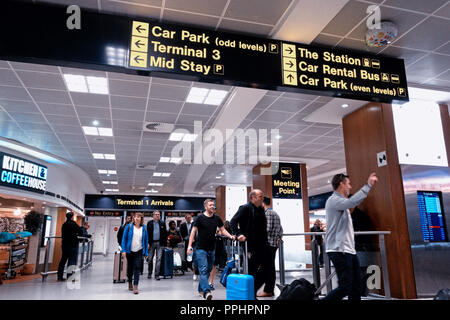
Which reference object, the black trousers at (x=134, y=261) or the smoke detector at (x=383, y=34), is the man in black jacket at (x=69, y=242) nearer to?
the black trousers at (x=134, y=261)

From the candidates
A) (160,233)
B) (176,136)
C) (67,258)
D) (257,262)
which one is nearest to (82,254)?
(67,258)

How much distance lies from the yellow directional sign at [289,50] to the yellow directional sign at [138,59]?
5.45ft

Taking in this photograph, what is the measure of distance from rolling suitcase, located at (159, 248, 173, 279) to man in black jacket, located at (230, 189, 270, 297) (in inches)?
161

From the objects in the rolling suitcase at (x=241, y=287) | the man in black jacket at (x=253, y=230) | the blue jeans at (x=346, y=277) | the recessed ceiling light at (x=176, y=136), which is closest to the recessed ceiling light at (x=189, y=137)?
the recessed ceiling light at (x=176, y=136)

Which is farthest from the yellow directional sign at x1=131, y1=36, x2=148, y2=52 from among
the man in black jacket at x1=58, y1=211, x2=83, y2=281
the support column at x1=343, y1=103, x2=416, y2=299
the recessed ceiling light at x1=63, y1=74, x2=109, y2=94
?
the man in black jacket at x1=58, y1=211, x2=83, y2=281

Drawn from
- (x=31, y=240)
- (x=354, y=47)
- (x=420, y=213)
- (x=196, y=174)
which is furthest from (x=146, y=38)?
(x=196, y=174)

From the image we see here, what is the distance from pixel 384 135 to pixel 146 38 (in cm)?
439

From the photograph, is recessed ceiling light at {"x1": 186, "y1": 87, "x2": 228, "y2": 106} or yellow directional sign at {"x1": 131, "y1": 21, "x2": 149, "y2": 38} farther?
recessed ceiling light at {"x1": 186, "y1": 87, "x2": 228, "y2": 106}

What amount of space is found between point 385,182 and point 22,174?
403 inches

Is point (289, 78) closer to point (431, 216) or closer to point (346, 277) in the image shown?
point (346, 277)

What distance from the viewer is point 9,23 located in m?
3.52

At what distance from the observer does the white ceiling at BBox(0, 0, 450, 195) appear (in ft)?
Answer: 13.4

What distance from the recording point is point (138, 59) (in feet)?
11.8

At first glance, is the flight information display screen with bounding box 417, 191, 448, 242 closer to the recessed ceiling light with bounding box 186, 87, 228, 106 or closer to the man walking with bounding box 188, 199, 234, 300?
the man walking with bounding box 188, 199, 234, 300
